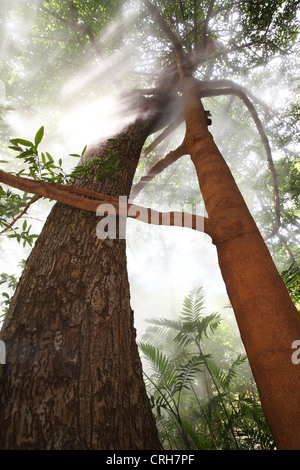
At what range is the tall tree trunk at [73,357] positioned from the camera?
2.31 ft

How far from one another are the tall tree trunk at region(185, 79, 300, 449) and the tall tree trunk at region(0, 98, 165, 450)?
0.47 meters

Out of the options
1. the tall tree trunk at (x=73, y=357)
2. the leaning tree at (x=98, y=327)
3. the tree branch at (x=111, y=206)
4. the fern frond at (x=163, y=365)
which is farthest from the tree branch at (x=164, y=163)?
the fern frond at (x=163, y=365)

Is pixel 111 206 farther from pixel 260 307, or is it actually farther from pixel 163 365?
pixel 163 365

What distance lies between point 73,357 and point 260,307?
826 millimetres

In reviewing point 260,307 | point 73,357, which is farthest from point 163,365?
point 73,357

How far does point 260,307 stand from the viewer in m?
1.05

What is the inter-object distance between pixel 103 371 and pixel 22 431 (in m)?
0.28

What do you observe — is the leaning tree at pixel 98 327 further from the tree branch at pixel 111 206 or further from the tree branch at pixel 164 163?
the tree branch at pixel 164 163

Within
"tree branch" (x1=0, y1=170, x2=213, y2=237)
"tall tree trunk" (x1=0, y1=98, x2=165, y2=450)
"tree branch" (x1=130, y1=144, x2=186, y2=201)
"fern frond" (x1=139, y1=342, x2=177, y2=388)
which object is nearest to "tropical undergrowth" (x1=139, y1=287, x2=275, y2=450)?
"fern frond" (x1=139, y1=342, x2=177, y2=388)

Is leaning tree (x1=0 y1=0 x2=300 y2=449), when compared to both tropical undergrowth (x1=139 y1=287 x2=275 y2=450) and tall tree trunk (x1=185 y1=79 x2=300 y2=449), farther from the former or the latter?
tropical undergrowth (x1=139 y1=287 x2=275 y2=450)

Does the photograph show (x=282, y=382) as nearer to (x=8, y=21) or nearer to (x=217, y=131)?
(x=8, y=21)

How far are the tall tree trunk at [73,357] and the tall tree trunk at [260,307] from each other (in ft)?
1.56

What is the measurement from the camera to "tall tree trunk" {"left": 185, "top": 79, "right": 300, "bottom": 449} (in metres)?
0.85

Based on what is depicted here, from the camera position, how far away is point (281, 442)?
825mm
